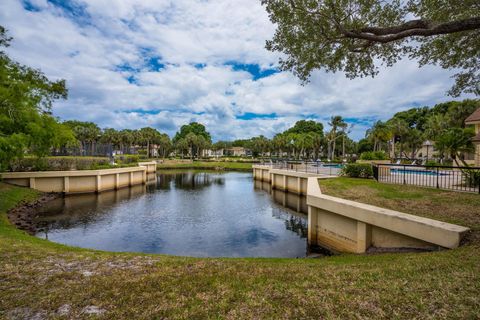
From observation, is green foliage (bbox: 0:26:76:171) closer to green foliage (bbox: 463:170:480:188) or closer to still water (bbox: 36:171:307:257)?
still water (bbox: 36:171:307:257)

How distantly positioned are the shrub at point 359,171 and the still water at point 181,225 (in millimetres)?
4622

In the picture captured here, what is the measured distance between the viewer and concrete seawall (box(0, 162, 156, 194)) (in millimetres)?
21781

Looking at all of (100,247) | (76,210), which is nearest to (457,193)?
(100,247)

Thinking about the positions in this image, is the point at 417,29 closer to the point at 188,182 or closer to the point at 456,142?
the point at 456,142

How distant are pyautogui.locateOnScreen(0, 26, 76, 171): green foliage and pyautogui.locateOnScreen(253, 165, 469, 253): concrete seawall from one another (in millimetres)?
13480

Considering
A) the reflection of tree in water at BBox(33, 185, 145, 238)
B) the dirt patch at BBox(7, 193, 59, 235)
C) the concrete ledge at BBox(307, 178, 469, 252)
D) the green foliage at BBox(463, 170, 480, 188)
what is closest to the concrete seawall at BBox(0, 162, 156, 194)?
the reflection of tree in water at BBox(33, 185, 145, 238)

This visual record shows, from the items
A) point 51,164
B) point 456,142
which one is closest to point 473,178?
point 456,142

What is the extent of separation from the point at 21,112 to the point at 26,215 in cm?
696

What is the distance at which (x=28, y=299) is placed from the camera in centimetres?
404

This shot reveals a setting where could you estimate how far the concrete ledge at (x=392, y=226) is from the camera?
21.4ft

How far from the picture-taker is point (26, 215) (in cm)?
1512

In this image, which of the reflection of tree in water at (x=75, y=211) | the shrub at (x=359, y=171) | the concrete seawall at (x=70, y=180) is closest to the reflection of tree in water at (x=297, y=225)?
the shrub at (x=359, y=171)

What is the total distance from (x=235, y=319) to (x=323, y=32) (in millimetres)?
8288

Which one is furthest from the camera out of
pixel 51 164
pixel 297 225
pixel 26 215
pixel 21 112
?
pixel 51 164
